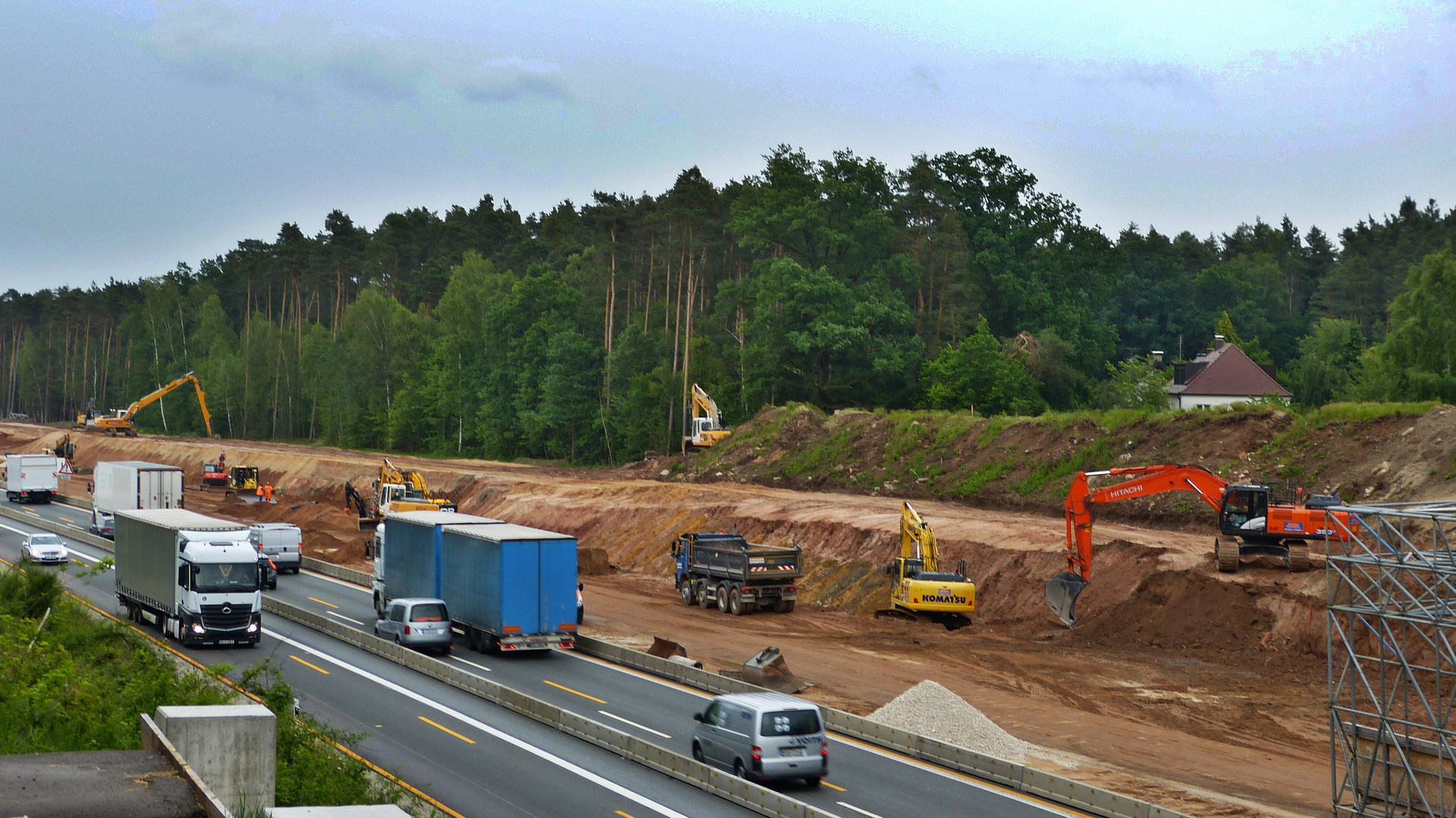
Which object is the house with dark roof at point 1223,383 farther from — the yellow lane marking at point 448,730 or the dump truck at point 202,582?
the yellow lane marking at point 448,730

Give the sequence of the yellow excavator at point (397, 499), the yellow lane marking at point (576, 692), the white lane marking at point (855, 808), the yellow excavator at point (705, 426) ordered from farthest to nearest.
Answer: the yellow excavator at point (705, 426) → the yellow excavator at point (397, 499) → the yellow lane marking at point (576, 692) → the white lane marking at point (855, 808)

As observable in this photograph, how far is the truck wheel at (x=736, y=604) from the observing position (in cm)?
4109

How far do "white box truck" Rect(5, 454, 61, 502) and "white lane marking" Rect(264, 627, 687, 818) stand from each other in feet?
185

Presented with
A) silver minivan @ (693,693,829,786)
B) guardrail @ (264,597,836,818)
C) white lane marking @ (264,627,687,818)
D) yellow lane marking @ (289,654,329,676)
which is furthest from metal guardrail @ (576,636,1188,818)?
yellow lane marking @ (289,654,329,676)

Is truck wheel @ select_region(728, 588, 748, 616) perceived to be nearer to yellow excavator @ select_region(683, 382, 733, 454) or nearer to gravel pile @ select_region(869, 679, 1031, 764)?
gravel pile @ select_region(869, 679, 1031, 764)

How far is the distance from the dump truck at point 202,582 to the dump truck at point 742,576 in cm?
1540

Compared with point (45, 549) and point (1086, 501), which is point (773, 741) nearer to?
point (1086, 501)

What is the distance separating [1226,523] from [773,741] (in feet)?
74.6

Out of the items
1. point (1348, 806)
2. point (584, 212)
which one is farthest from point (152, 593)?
point (584, 212)

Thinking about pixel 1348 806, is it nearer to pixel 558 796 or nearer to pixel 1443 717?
pixel 1443 717

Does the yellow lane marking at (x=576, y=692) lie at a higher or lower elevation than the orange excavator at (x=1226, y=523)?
lower

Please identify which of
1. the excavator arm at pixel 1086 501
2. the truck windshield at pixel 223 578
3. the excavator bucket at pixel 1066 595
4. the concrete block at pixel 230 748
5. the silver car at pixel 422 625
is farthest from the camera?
the excavator bucket at pixel 1066 595

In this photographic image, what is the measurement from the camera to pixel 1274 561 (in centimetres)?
3619

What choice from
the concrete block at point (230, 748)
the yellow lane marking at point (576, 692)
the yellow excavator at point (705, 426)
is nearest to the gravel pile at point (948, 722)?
the yellow lane marking at point (576, 692)
